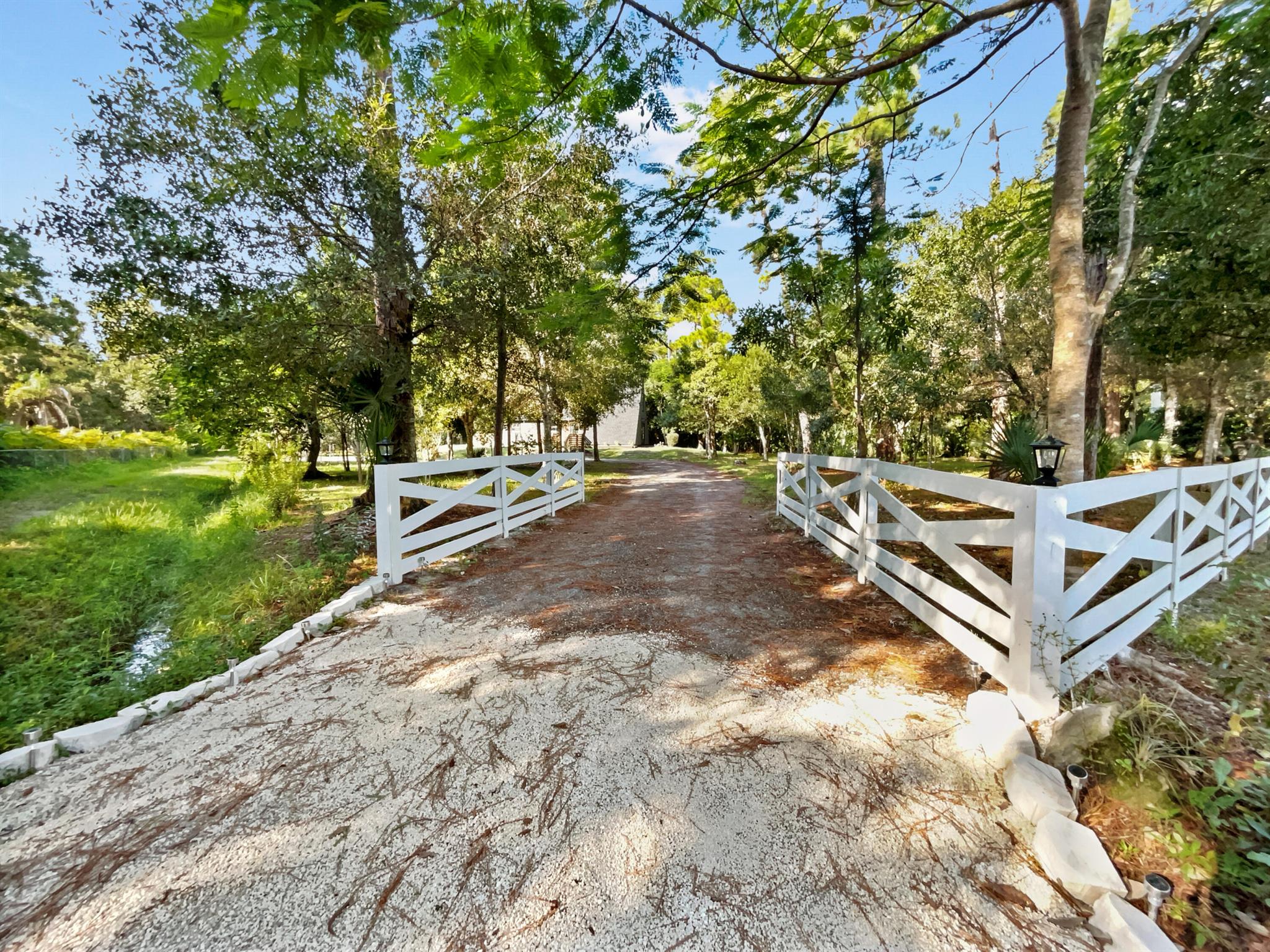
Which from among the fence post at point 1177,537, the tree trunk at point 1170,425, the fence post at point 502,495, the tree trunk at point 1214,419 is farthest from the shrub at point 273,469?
the tree trunk at point 1170,425

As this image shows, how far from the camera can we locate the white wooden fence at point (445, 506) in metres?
4.41

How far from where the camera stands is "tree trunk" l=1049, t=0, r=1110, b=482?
3223mm

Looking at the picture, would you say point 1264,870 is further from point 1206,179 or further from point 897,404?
point 897,404

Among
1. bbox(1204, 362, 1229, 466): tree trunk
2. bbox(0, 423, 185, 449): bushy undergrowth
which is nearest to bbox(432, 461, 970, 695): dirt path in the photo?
bbox(1204, 362, 1229, 466): tree trunk

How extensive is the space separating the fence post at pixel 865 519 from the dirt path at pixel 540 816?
1.31 m

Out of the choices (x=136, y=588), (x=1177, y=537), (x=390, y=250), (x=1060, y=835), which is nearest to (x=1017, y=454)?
(x=1177, y=537)

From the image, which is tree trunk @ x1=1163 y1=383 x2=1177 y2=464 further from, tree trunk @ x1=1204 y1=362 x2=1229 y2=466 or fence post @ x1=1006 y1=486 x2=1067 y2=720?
fence post @ x1=1006 y1=486 x2=1067 y2=720

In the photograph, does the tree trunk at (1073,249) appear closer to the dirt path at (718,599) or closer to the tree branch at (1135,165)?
the tree branch at (1135,165)

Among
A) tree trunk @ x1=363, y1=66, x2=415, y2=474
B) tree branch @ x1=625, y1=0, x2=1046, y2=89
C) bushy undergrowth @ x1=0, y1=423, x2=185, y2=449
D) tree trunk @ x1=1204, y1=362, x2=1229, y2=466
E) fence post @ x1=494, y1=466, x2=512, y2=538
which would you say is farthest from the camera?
bushy undergrowth @ x1=0, y1=423, x2=185, y2=449

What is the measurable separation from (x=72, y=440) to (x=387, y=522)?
22.6 m

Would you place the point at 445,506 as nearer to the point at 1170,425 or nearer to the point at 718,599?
the point at 718,599

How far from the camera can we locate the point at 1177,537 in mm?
3281

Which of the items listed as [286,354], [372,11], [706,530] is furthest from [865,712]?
[286,354]

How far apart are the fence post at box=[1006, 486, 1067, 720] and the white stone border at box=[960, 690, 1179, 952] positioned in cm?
16
